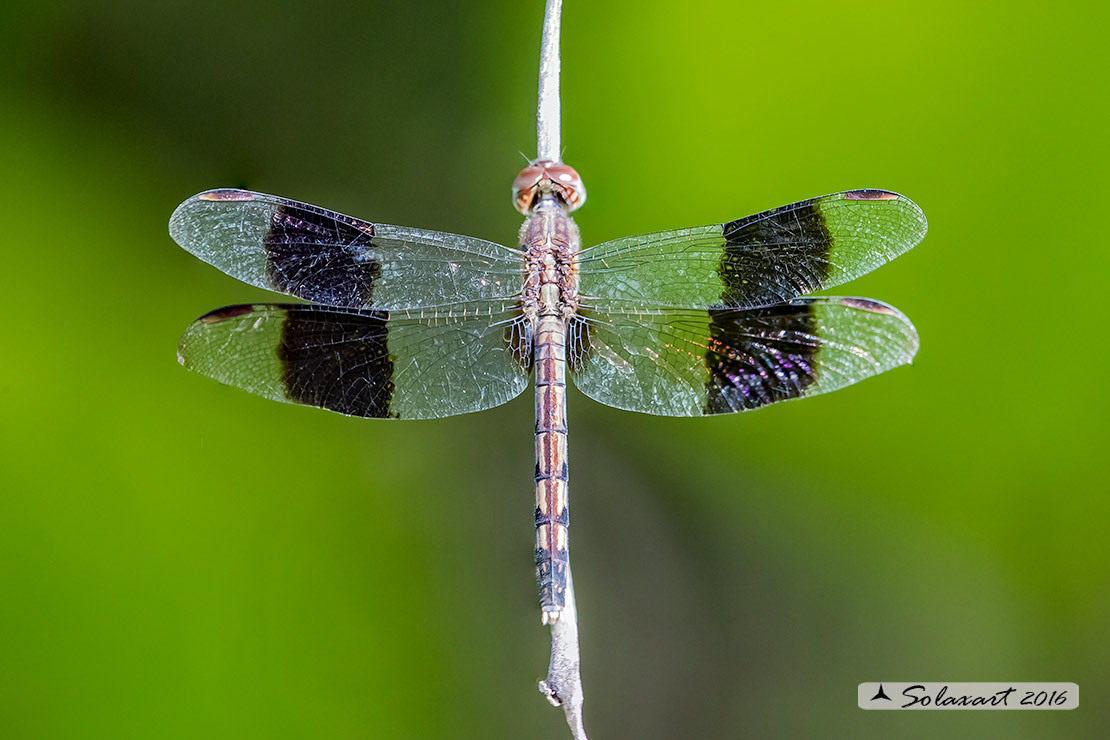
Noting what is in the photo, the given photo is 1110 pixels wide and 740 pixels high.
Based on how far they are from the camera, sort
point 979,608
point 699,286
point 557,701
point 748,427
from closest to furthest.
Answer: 1. point 557,701
2. point 699,286
3. point 979,608
4. point 748,427

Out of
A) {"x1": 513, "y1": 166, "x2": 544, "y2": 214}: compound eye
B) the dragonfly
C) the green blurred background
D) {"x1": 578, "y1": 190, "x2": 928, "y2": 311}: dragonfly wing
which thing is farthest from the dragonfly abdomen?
the green blurred background

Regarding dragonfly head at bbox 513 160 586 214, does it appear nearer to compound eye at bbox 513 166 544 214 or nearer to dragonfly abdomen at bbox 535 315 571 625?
compound eye at bbox 513 166 544 214

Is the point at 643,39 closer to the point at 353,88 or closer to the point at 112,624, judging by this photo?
the point at 353,88

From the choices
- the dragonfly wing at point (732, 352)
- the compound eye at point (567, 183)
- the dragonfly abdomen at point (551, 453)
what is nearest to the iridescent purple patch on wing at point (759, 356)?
the dragonfly wing at point (732, 352)

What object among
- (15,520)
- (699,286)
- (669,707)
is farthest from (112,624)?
(699,286)

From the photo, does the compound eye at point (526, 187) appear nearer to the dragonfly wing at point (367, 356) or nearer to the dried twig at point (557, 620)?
the dried twig at point (557, 620)

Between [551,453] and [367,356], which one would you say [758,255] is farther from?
[367,356]
